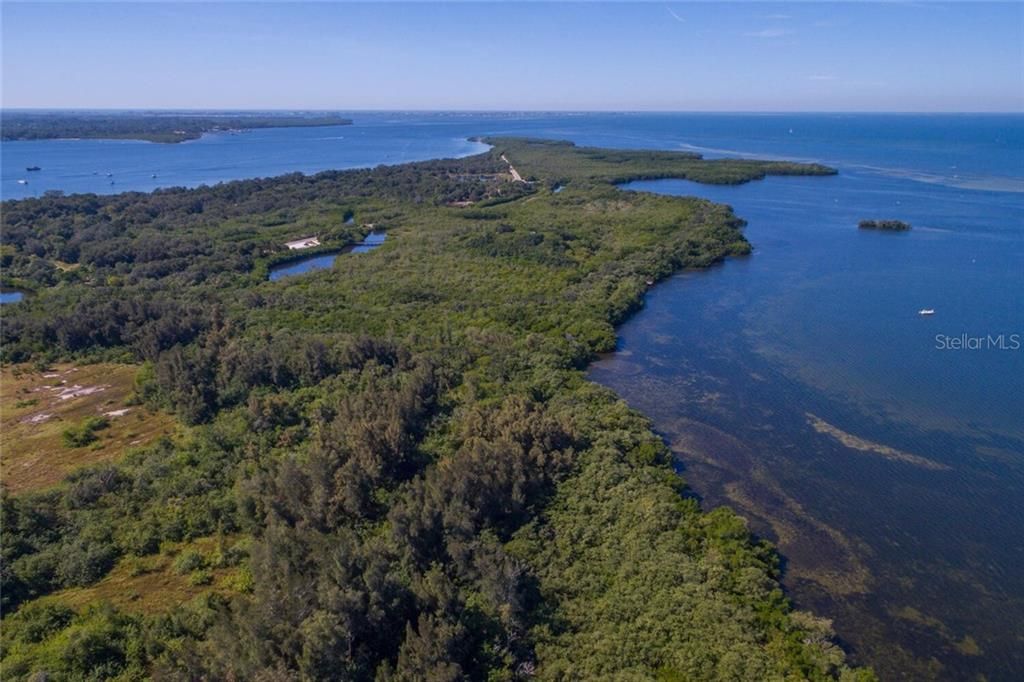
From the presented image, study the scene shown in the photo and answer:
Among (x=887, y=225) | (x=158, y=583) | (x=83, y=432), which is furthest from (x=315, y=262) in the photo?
(x=887, y=225)

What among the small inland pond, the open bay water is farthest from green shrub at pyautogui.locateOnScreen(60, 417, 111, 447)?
the open bay water

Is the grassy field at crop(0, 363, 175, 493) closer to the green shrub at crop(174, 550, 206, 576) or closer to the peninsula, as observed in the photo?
the peninsula

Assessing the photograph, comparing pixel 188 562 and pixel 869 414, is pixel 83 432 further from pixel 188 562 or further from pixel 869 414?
pixel 869 414

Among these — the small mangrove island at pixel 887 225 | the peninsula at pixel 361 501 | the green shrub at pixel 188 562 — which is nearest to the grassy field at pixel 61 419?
the peninsula at pixel 361 501

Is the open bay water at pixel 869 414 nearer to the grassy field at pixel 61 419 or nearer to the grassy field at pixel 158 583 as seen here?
the grassy field at pixel 158 583

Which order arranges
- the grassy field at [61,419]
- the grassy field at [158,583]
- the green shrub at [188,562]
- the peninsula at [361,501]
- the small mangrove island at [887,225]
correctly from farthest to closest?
the small mangrove island at [887,225] → the grassy field at [61,419] → the green shrub at [188,562] → the grassy field at [158,583] → the peninsula at [361,501]
